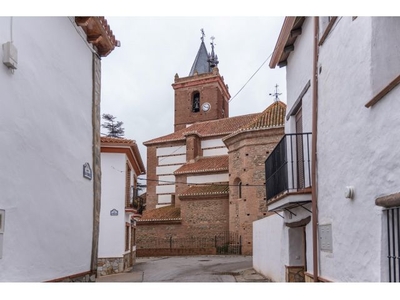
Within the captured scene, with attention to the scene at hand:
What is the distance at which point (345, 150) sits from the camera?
16.4 ft

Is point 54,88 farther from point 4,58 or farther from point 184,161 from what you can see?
point 184,161

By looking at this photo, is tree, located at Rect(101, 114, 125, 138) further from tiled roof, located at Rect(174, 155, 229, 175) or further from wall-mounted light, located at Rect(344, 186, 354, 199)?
wall-mounted light, located at Rect(344, 186, 354, 199)

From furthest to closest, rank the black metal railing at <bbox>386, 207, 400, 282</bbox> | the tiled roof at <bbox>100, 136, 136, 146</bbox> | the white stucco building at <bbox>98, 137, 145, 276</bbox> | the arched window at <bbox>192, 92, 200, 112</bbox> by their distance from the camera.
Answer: the arched window at <bbox>192, 92, 200, 112</bbox> → the white stucco building at <bbox>98, 137, 145, 276</bbox> → the tiled roof at <bbox>100, 136, 136, 146</bbox> → the black metal railing at <bbox>386, 207, 400, 282</bbox>

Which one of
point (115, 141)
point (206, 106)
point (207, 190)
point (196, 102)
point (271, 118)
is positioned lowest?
point (207, 190)

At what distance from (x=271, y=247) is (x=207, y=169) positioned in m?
16.7

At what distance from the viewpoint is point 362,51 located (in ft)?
15.2

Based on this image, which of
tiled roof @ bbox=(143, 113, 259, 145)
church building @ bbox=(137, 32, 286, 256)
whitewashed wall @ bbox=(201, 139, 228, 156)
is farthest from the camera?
tiled roof @ bbox=(143, 113, 259, 145)

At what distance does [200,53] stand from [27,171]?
35.4 meters

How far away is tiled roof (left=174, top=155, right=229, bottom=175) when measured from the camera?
89.3 ft

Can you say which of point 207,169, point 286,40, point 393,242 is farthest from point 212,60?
point 393,242

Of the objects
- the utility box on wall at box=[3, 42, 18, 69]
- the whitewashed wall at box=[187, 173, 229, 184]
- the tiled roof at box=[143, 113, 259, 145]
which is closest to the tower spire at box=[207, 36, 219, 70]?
the tiled roof at box=[143, 113, 259, 145]

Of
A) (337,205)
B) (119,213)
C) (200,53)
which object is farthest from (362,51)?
(200,53)

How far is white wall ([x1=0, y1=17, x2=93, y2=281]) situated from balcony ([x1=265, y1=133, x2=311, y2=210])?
10.7ft

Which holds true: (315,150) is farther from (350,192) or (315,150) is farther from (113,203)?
(113,203)
